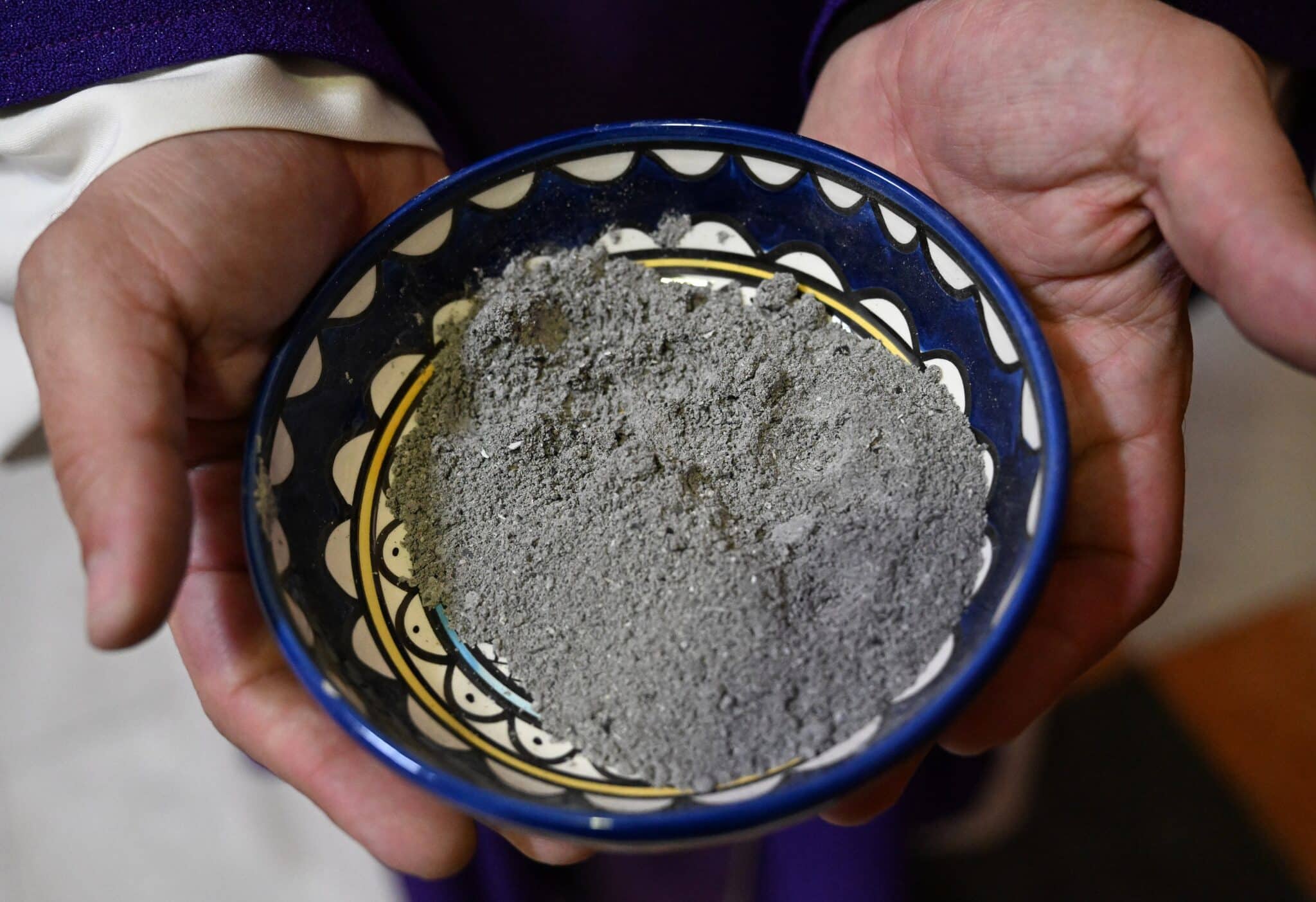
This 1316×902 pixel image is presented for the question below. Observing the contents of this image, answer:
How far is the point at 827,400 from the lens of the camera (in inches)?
27.1

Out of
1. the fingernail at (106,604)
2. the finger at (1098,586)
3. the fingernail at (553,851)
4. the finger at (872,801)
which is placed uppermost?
the fingernail at (106,604)

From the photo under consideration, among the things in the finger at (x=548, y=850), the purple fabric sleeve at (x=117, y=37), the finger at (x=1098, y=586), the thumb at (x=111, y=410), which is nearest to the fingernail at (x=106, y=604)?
the thumb at (x=111, y=410)

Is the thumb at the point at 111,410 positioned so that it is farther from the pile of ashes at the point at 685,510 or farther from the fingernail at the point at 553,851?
the fingernail at the point at 553,851

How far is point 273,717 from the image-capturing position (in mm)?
653

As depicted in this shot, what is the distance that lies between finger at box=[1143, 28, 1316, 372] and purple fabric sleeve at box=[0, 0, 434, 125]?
65 cm

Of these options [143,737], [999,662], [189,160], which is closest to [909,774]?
[999,662]

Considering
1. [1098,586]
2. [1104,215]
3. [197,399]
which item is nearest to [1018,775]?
[1098,586]

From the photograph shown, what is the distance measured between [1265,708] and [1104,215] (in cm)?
92

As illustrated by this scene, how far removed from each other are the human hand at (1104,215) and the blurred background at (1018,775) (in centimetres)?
56

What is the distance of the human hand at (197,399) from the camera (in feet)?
1.76

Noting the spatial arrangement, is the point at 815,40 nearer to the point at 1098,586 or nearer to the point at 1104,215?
the point at 1104,215

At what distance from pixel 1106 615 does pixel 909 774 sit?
7.3 inches

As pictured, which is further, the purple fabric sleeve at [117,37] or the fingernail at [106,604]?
the purple fabric sleeve at [117,37]

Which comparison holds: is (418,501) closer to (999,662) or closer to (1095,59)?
(999,662)
